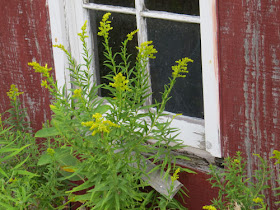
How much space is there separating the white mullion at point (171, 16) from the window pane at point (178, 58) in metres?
0.04

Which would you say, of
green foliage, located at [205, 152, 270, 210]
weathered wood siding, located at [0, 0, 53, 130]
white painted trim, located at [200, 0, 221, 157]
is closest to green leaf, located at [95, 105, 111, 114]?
white painted trim, located at [200, 0, 221, 157]

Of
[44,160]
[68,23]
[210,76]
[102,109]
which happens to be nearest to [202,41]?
[210,76]

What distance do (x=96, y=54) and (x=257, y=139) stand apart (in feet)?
3.72

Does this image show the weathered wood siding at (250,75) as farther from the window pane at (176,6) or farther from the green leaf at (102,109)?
the green leaf at (102,109)

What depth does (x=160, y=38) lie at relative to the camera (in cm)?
283

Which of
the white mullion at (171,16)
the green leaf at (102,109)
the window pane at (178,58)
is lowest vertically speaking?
the green leaf at (102,109)

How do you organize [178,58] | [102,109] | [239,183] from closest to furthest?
[239,183]
[102,109]
[178,58]

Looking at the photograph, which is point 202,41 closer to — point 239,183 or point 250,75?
point 250,75

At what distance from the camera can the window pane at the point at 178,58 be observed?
2717 millimetres

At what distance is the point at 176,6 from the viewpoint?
2.69 metres

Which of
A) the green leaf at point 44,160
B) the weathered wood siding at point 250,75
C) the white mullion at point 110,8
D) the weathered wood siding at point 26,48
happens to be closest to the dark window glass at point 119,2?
the white mullion at point 110,8

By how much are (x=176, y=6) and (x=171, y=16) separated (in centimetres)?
5

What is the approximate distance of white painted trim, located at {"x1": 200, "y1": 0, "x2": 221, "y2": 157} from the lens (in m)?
2.47

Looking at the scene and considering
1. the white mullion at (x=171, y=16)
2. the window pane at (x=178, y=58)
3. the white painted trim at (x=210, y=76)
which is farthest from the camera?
the window pane at (x=178, y=58)
